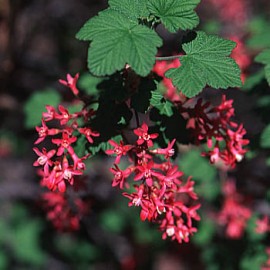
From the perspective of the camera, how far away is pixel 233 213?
3.67 meters

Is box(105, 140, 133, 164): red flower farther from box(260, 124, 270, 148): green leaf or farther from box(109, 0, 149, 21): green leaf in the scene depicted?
box(260, 124, 270, 148): green leaf

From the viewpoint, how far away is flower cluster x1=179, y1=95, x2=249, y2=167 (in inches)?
88.0

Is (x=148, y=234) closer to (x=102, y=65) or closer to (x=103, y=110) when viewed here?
(x=103, y=110)

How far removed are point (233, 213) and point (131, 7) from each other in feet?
7.24

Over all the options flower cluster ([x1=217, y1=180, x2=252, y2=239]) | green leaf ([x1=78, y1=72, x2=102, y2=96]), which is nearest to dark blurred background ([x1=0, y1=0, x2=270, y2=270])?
flower cluster ([x1=217, y1=180, x2=252, y2=239])

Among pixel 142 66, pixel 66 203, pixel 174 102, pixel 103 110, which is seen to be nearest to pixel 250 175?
pixel 66 203

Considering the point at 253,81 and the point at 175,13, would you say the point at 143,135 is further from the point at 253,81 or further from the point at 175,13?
the point at 253,81

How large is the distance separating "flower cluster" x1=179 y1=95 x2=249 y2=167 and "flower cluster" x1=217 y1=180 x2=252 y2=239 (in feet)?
4.47

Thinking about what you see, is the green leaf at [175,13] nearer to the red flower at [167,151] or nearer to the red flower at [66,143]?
the red flower at [167,151]

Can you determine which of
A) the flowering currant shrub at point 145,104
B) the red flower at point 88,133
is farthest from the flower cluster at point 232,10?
the red flower at point 88,133

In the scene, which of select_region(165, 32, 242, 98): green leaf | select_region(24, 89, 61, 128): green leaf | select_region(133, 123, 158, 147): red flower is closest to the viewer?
select_region(165, 32, 242, 98): green leaf

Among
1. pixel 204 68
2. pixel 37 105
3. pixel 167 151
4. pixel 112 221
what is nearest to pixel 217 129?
pixel 167 151

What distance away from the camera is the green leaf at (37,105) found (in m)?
3.04

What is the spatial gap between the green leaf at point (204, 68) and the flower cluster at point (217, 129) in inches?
12.4
